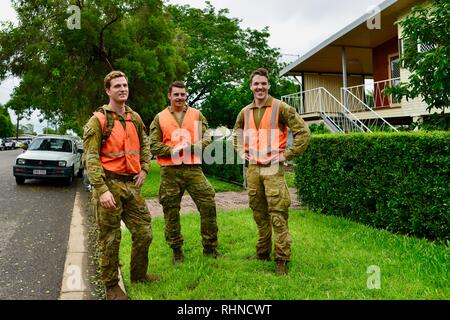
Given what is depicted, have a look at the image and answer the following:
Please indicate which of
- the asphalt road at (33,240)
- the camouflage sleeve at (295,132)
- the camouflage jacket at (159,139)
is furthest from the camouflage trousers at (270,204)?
the asphalt road at (33,240)

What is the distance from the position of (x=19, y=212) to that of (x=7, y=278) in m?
4.57

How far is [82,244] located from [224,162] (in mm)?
8181

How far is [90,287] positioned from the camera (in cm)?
444

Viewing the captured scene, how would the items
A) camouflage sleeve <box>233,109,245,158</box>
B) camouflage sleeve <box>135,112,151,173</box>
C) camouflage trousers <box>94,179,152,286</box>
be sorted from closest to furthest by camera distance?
camouflage trousers <box>94,179,152,286</box>
camouflage sleeve <box>135,112,151,173</box>
camouflage sleeve <box>233,109,245,158</box>

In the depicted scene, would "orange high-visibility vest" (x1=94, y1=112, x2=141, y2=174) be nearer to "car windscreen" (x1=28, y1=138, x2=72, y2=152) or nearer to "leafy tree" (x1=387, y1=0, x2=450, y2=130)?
→ "leafy tree" (x1=387, y1=0, x2=450, y2=130)

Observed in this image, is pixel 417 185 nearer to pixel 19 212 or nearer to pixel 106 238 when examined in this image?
pixel 106 238

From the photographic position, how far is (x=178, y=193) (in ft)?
15.8

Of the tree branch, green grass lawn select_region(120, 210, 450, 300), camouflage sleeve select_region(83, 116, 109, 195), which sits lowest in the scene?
green grass lawn select_region(120, 210, 450, 300)

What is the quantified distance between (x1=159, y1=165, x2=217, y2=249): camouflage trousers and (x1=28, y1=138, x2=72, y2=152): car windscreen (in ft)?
34.7

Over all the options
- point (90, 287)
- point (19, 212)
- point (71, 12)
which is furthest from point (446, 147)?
point (71, 12)

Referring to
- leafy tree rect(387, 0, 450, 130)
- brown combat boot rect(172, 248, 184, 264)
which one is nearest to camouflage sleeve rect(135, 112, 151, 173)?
brown combat boot rect(172, 248, 184, 264)

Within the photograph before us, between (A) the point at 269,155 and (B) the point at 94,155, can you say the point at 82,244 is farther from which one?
(A) the point at 269,155

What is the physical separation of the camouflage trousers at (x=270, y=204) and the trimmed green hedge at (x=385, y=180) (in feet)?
7.85

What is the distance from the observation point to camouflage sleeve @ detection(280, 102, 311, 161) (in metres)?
4.39
